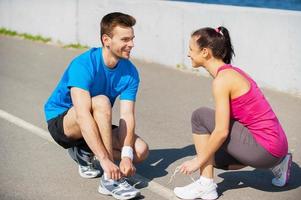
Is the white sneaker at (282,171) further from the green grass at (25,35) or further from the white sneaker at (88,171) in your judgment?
the green grass at (25,35)

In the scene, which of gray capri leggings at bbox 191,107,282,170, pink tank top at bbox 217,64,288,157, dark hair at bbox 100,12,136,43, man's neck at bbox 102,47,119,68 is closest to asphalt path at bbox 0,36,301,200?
gray capri leggings at bbox 191,107,282,170

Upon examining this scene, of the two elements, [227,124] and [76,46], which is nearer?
[227,124]

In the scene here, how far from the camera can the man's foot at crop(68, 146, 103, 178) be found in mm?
4934

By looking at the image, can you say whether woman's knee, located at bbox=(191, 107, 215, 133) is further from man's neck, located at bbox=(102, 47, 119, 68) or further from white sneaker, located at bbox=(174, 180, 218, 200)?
man's neck, located at bbox=(102, 47, 119, 68)

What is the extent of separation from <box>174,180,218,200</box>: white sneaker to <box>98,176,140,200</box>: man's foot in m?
0.35

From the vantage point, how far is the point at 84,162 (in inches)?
195

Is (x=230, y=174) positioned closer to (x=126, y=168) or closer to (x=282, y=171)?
(x=282, y=171)

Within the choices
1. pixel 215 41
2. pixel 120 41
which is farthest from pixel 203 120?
pixel 120 41

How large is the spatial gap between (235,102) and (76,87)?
1208mm

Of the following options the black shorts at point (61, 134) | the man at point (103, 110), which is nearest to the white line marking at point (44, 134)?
the man at point (103, 110)

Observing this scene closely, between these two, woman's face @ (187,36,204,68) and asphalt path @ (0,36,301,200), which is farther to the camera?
asphalt path @ (0,36,301,200)

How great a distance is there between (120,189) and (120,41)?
1.14 meters

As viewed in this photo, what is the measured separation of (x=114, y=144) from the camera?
16.3 ft

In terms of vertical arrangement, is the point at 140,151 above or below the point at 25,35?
above
